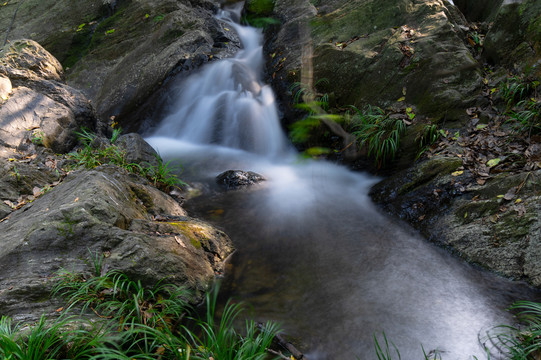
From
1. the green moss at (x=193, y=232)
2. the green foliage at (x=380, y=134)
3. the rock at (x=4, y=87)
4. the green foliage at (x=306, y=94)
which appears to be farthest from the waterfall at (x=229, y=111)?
the green moss at (x=193, y=232)

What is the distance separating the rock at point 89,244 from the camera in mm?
2672

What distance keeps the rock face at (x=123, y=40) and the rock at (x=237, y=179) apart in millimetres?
4020

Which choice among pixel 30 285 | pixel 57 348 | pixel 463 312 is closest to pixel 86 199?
pixel 30 285

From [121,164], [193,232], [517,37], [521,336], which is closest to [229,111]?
[121,164]

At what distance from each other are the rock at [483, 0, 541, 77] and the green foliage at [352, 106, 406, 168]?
6.78ft

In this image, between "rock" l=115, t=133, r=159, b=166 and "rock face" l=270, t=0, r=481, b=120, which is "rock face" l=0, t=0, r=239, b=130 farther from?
"rock face" l=270, t=0, r=481, b=120

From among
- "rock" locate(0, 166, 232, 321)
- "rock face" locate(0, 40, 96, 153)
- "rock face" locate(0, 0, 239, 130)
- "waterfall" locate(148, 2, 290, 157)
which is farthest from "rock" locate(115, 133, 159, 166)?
"rock face" locate(0, 0, 239, 130)

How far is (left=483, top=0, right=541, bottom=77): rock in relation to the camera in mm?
5105

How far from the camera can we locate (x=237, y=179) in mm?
6121

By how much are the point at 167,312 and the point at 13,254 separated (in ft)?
4.69

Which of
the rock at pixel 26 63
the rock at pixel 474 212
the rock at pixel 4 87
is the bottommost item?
the rock at pixel 474 212

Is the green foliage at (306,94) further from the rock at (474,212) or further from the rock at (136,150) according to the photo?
the rock at (136,150)

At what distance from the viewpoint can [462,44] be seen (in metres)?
5.92

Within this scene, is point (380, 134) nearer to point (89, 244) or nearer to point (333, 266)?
point (333, 266)
